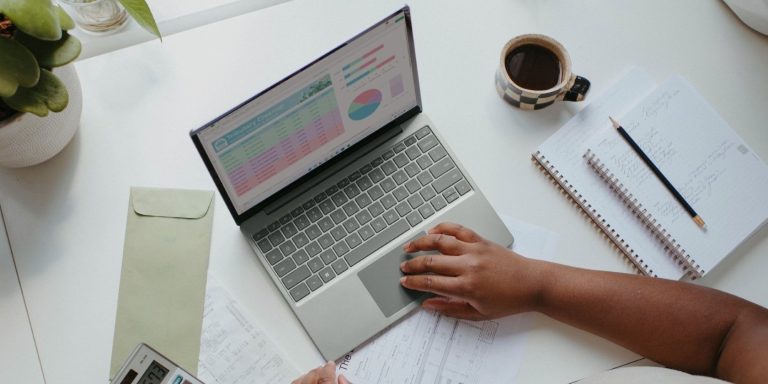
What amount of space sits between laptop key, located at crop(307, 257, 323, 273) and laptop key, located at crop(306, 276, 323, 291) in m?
0.01

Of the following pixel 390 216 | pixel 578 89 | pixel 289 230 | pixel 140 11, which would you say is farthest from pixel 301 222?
pixel 578 89

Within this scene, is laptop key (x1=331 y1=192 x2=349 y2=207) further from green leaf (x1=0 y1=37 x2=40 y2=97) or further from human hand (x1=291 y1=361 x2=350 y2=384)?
green leaf (x1=0 y1=37 x2=40 y2=97)

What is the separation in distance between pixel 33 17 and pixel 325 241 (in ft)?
1.50

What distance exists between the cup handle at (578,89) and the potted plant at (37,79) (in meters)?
0.62

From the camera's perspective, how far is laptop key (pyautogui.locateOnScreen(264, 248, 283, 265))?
3.09ft

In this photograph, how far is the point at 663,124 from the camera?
1.04m

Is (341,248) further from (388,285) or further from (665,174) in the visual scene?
(665,174)

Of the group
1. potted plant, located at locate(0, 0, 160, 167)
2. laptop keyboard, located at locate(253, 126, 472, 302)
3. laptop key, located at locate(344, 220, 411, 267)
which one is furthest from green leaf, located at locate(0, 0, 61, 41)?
laptop key, located at locate(344, 220, 411, 267)

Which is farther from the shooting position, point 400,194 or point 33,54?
point 400,194

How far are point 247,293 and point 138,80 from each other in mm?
377

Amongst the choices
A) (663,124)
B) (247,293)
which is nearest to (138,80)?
(247,293)

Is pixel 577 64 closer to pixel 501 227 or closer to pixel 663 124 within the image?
pixel 663 124

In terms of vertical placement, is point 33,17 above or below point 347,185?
above

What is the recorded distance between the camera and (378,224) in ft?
3.19
